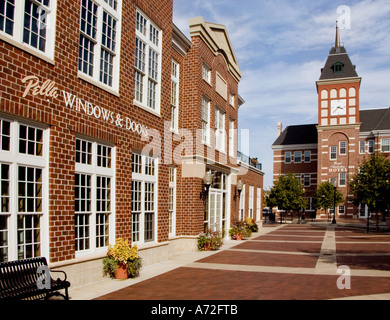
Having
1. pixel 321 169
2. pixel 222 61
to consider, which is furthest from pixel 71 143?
pixel 321 169

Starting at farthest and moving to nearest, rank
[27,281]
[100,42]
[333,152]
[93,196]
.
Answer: [333,152], [100,42], [93,196], [27,281]

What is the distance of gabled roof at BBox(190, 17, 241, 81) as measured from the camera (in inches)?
721

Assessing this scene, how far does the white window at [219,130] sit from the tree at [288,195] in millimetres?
26121

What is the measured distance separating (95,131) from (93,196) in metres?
1.67

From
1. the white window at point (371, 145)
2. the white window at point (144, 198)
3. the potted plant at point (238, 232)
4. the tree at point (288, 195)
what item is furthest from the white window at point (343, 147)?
the white window at point (144, 198)

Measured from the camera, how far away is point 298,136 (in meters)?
63.6

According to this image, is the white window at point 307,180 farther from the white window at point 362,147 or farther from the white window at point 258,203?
the white window at point 258,203

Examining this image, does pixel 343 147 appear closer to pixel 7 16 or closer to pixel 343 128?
pixel 343 128

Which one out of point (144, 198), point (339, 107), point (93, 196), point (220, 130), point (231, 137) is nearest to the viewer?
point (93, 196)

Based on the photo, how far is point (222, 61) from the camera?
2209 centimetres

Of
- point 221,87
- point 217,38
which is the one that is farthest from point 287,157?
point 217,38

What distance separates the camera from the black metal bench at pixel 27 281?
6.70m

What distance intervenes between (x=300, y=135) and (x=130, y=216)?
55258 mm
